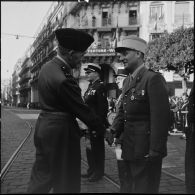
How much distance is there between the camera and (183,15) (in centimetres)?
3647

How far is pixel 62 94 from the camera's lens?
2.82m

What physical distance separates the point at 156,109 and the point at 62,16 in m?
47.6

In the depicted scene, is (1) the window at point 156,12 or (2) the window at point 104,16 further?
(2) the window at point 104,16

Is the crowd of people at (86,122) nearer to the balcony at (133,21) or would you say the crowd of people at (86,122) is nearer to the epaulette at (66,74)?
the epaulette at (66,74)

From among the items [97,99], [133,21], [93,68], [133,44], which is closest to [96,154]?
[97,99]

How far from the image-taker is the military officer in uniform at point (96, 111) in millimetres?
5383

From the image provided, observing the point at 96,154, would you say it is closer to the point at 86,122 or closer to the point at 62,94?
the point at 86,122

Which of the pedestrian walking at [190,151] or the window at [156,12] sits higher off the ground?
the window at [156,12]

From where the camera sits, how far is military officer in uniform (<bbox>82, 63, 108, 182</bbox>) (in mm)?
5383

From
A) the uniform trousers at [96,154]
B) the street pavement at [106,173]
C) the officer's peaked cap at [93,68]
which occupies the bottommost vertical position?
the street pavement at [106,173]

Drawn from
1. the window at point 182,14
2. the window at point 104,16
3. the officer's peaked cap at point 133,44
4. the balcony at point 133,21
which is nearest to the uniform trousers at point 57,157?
the officer's peaked cap at point 133,44

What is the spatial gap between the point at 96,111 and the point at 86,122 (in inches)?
Answer: 97.9

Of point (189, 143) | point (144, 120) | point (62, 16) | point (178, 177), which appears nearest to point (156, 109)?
point (144, 120)

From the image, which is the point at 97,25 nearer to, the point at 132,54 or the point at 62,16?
the point at 62,16
